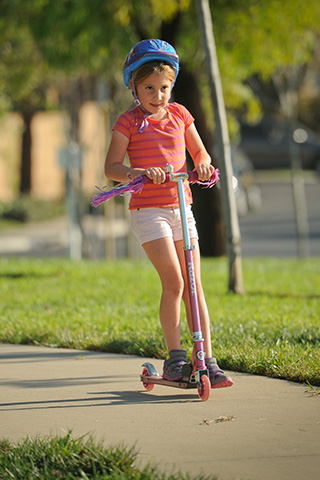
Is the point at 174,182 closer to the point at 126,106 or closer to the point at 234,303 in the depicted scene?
the point at 234,303

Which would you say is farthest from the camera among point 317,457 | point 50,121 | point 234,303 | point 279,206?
point 50,121

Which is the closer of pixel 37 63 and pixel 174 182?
pixel 174 182

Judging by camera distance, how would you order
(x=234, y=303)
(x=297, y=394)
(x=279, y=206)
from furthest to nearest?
(x=279, y=206)
(x=234, y=303)
(x=297, y=394)

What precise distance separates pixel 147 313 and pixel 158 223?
297cm

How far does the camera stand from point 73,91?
65.1ft

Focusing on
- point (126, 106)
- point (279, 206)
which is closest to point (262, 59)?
point (126, 106)

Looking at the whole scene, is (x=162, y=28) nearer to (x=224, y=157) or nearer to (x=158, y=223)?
(x=224, y=157)

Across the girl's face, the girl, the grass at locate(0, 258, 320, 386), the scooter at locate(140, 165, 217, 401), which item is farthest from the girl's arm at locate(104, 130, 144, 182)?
the grass at locate(0, 258, 320, 386)

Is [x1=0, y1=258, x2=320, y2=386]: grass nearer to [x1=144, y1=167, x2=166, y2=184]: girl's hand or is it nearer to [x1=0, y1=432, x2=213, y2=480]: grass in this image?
[x1=144, y1=167, x2=166, y2=184]: girl's hand

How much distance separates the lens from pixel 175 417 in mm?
4332

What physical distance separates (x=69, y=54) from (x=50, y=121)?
69.5 ft

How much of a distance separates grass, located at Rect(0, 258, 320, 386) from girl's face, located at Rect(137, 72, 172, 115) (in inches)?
63.9

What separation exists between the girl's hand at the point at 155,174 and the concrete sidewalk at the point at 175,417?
3.71ft

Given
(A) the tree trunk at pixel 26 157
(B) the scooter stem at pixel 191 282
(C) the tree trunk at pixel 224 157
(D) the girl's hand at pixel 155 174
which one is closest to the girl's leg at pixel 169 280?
(B) the scooter stem at pixel 191 282
